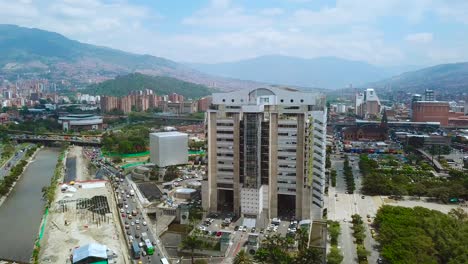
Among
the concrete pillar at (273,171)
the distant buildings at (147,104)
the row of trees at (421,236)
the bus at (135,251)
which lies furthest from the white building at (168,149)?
the distant buildings at (147,104)

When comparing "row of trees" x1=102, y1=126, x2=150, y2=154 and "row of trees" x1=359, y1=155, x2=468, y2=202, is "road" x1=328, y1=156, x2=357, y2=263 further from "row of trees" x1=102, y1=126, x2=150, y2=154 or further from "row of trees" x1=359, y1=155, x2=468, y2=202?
"row of trees" x1=102, y1=126, x2=150, y2=154

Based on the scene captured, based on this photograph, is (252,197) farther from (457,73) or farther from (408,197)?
(457,73)

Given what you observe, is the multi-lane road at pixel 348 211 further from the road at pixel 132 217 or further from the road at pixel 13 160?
the road at pixel 13 160

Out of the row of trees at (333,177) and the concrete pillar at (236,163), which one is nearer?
the concrete pillar at (236,163)

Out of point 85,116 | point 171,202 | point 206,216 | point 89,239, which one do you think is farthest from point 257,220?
point 85,116

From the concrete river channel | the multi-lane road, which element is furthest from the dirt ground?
the multi-lane road

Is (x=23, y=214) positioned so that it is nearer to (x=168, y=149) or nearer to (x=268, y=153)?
(x=168, y=149)
